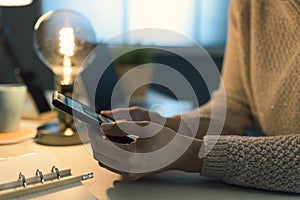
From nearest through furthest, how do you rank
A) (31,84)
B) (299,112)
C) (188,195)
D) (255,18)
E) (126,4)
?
(188,195), (299,112), (255,18), (31,84), (126,4)

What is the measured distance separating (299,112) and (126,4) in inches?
68.7

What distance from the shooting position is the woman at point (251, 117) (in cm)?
71

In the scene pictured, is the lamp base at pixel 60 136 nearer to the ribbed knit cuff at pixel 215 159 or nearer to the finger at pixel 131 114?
the finger at pixel 131 114

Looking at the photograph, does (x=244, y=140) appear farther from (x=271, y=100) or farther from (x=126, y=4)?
(x=126, y=4)

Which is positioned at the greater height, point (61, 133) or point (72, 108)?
point (72, 108)

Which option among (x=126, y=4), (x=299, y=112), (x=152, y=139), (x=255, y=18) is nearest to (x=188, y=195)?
(x=152, y=139)

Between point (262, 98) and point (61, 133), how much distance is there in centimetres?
40

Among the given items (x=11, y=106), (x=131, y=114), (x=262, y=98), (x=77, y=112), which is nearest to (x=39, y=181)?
(x=77, y=112)

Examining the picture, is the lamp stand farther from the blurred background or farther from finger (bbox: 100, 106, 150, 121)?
the blurred background

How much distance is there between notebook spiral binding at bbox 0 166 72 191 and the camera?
2.12 ft

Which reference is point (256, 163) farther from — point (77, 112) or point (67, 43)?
point (67, 43)

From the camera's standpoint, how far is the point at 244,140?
0.73 meters

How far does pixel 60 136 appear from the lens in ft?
3.04

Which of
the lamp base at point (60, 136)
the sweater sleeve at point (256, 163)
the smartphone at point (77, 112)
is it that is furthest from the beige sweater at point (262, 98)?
the lamp base at point (60, 136)
